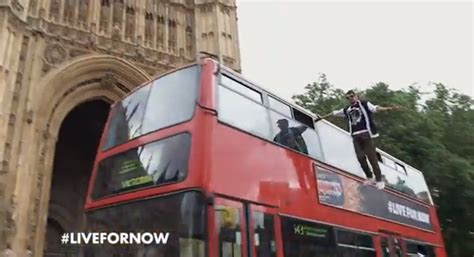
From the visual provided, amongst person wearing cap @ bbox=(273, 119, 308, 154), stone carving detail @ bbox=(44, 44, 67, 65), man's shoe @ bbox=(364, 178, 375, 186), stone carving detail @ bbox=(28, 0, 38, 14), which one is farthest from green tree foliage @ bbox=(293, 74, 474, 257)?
stone carving detail @ bbox=(28, 0, 38, 14)

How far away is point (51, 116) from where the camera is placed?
1326 cm

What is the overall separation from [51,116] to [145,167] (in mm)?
9873

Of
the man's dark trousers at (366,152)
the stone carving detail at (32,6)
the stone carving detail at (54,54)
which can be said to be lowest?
the man's dark trousers at (366,152)

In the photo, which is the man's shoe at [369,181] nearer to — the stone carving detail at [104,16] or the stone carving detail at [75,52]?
the stone carving detail at [75,52]

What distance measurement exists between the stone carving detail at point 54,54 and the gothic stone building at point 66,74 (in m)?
0.03

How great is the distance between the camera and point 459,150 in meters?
13.8

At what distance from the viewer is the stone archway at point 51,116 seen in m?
11.5

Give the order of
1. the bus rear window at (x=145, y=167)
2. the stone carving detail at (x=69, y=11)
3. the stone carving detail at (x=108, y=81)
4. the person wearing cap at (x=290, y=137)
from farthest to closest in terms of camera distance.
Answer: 1. the stone carving detail at (x=108, y=81)
2. the stone carving detail at (x=69, y=11)
3. the person wearing cap at (x=290, y=137)
4. the bus rear window at (x=145, y=167)

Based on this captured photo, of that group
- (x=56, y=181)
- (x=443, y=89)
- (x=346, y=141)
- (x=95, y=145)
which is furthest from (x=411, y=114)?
(x=56, y=181)

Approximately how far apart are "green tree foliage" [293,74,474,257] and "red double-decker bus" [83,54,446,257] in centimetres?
653

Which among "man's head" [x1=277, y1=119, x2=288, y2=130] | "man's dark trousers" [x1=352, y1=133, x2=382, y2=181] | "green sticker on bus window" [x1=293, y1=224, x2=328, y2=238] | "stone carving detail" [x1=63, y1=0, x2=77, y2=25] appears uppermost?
"stone carving detail" [x1=63, y1=0, x2=77, y2=25]

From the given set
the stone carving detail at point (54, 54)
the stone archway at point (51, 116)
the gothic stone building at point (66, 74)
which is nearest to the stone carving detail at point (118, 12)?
the gothic stone building at point (66, 74)

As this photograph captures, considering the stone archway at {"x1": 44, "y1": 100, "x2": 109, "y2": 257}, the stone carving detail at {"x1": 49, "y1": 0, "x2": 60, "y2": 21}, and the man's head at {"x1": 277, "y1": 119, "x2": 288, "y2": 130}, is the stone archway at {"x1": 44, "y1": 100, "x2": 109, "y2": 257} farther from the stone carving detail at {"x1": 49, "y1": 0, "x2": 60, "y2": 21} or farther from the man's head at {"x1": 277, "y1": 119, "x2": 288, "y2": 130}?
the man's head at {"x1": 277, "y1": 119, "x2": 288, "y2": 130}

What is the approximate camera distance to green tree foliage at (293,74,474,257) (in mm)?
12586
